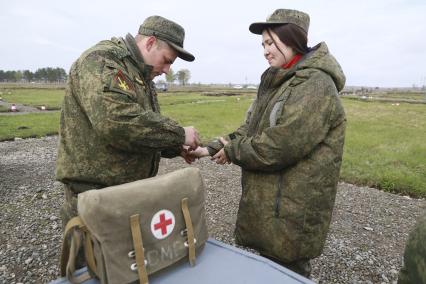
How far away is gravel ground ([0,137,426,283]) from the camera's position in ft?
14.9

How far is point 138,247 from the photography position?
1.79m

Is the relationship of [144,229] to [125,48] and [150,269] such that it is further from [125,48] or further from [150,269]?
[125,48]

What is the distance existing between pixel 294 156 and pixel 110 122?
136 centimetres

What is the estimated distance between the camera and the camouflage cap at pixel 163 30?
2.78 m

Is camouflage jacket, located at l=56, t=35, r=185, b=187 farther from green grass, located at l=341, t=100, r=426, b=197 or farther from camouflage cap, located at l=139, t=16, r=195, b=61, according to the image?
green grass, located at l=341, t=100, r=426, b=197

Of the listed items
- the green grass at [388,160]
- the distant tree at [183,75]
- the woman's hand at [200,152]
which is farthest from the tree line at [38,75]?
the woman's hand at [200,152]

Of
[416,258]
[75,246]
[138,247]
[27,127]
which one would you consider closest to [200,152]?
[138,247]

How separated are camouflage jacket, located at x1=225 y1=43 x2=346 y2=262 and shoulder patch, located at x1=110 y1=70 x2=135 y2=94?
95 centimetres

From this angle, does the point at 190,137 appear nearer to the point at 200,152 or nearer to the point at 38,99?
the point at 200,152

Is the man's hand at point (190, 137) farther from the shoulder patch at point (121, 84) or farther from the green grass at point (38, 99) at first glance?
the green grass at point (38, 99)

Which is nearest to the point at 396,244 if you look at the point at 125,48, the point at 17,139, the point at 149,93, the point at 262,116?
the point at 262,116

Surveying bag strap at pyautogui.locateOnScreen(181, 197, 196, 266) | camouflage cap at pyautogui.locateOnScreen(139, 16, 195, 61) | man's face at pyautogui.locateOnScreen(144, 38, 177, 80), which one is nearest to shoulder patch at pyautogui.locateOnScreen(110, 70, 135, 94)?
man's face at pyautogui.locateOnScreen(144, 38, 177, 80)

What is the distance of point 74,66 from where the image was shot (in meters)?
2.54

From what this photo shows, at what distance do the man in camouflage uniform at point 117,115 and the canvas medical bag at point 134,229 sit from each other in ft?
1.96
